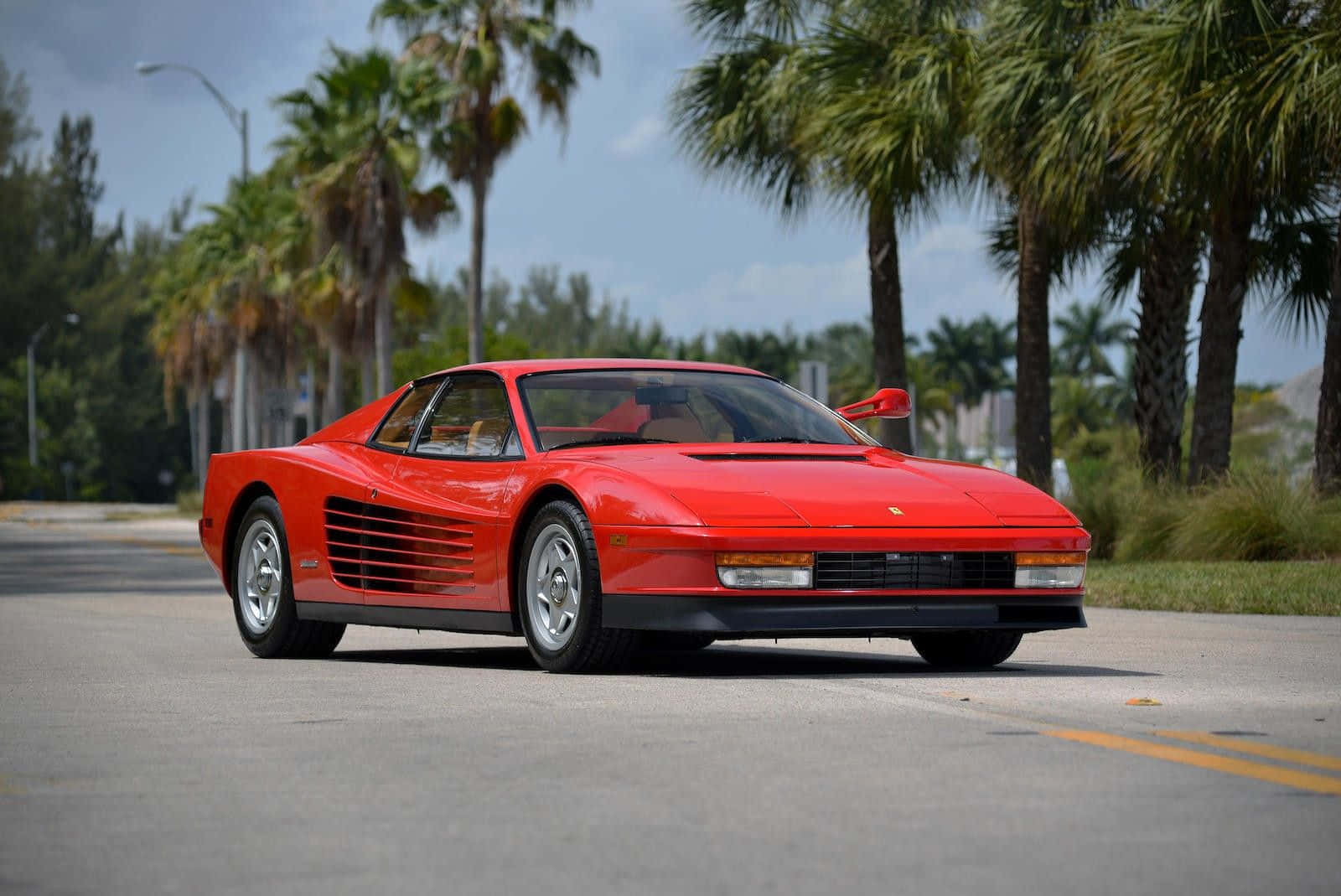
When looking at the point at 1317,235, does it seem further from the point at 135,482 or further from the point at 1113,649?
the point at 135,482

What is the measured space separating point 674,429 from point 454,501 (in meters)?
1.04

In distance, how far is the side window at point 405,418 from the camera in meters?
10.4

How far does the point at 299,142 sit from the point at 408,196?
2.91m

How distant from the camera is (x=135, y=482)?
11062 cm

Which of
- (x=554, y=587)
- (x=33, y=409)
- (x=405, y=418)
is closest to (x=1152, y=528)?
(x=405, y=418)

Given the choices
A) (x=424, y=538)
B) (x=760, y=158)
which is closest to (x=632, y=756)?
(x=424, y=538)

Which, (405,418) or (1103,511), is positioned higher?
(405,418)

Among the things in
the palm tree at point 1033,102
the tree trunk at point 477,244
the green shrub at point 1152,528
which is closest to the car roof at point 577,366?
the green shrub at point 1152,528

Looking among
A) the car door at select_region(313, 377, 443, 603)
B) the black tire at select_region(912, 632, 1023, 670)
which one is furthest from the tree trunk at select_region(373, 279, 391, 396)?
the black tire at select_region(912, 632, 1023, 670)

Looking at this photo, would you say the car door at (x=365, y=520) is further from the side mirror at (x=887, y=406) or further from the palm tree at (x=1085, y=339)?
the palm tree at (x=1085, y=339)

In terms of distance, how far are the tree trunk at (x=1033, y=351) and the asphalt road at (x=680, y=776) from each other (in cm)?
1484

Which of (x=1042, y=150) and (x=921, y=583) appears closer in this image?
(x=921, y=583)

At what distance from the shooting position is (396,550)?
9898 millimetres

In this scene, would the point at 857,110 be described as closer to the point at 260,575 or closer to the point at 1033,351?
the point at 1033,351
